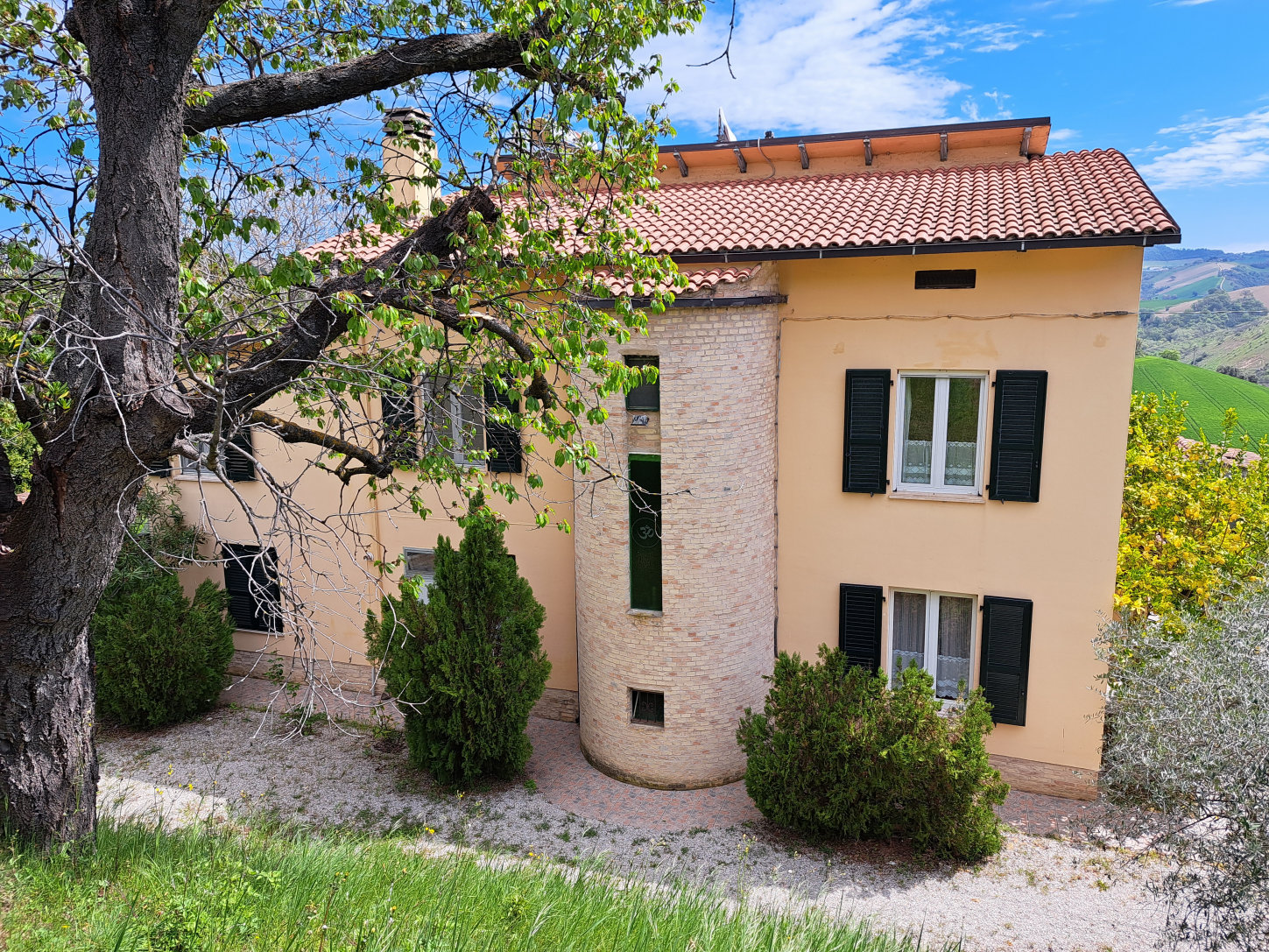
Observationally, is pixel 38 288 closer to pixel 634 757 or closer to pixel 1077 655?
pixel 634 757

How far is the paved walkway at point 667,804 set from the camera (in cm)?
1051

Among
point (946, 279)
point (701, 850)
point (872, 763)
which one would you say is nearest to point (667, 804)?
point (701, 850)

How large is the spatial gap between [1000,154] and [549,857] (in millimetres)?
12222

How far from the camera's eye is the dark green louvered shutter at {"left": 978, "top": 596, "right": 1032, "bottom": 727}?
10797 millimetres

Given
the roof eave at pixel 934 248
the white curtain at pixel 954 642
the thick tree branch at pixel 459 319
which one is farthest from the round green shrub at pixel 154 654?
the white curtain at pixel 954 642

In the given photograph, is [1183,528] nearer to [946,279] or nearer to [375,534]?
[946,279]

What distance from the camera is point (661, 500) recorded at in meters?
10.9

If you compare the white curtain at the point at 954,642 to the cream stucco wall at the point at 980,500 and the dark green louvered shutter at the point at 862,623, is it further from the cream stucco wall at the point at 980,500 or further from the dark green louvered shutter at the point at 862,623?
the dark green louvered shutter at the point at 862,623

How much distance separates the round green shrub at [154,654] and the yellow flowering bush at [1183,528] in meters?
13.9

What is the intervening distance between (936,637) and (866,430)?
9.83ft

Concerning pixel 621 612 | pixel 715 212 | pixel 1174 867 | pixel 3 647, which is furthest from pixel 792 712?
pixel 3 647

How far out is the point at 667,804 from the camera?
11.1m

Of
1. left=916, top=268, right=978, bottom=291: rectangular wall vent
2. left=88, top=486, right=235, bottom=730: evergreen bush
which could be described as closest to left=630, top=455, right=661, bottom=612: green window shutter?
left=916, top=268, right=978, bottom=291: rectangular wall vent

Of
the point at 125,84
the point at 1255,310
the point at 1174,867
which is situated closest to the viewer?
the point at 125,84
